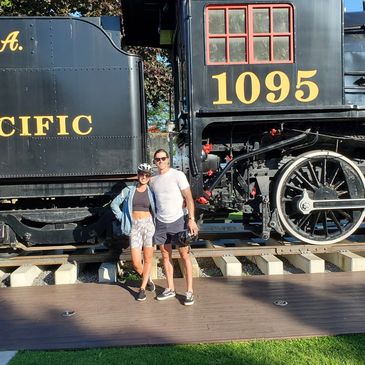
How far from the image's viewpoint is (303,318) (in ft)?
12.1

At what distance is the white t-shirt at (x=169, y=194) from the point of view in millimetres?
4250

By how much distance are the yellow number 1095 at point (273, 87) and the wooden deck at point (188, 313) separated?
1959mm

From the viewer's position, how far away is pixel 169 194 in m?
4.25

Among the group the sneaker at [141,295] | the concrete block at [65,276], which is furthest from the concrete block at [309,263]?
the concrete block at [65,276]

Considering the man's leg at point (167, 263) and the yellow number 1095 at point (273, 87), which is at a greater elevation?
the yellow number 1095 at point (273, 87)

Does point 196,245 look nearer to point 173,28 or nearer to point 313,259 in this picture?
point 313,259

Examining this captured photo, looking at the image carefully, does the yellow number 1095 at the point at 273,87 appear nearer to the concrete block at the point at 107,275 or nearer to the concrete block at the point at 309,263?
the concrete block at the point at 309,263

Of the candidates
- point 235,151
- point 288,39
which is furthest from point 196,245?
point 288,39

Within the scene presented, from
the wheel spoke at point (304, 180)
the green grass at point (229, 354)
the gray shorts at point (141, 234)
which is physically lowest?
the green grass at point (229, 354)

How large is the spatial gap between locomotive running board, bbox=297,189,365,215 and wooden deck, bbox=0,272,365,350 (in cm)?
81

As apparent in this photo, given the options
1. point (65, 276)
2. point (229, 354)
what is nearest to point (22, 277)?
point (65, 276)

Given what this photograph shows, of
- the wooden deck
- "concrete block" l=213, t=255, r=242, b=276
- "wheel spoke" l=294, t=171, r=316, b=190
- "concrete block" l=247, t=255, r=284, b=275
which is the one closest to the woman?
the wooden deck

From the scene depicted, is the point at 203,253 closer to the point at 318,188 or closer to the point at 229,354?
the point at 318,188

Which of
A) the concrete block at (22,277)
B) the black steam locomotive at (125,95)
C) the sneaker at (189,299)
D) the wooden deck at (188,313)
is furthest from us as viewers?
the black steam locomotive at (125,95)
